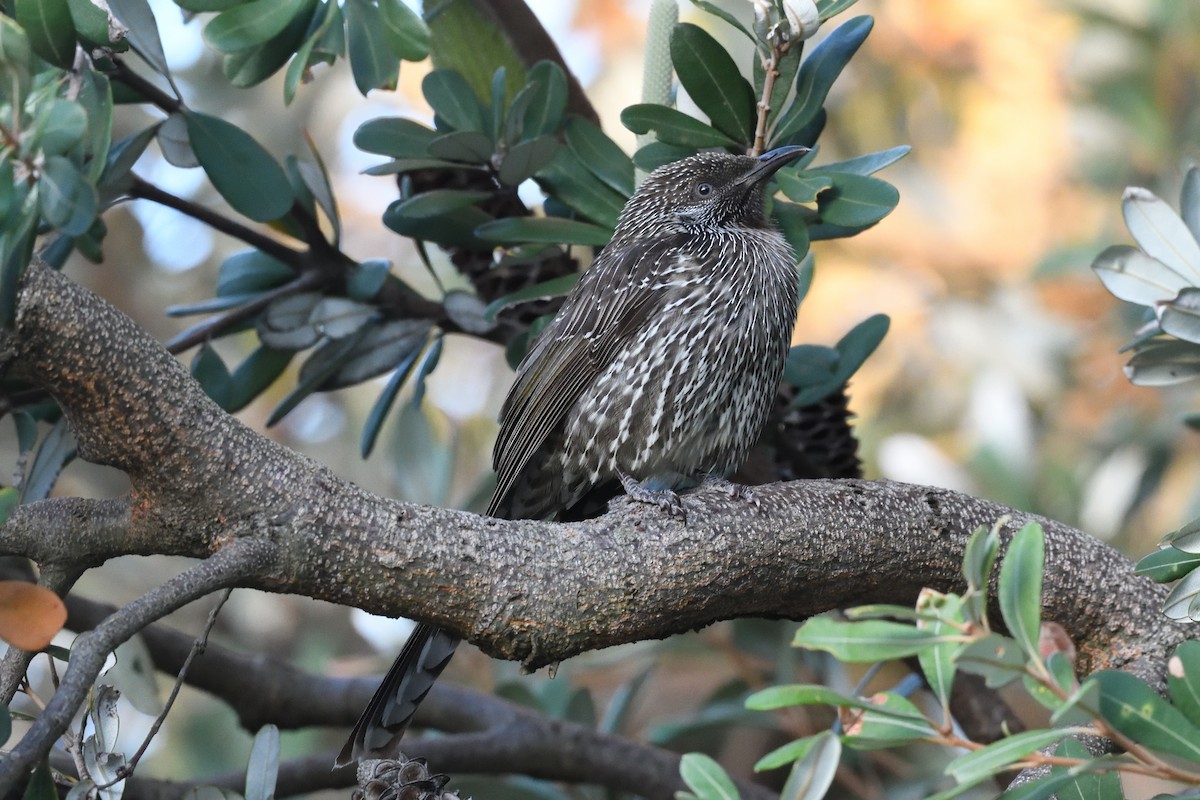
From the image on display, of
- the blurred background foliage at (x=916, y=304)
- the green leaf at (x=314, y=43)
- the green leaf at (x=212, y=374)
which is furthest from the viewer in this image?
the blurred background foliage at (x=916, y=304)

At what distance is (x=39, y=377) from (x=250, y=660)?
1835 mm

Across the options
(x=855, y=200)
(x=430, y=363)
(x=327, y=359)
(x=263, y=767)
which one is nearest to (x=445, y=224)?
(x=430, y=363)

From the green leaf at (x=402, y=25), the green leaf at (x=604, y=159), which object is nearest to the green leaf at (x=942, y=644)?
the green leaf at (x=402, y=25)

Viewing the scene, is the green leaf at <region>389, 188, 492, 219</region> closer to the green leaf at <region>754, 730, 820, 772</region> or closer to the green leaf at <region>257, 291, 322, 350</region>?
the green leaf at <region>257, 291, 322, 350</region>

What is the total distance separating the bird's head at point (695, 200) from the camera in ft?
12.3

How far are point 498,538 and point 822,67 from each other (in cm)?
135

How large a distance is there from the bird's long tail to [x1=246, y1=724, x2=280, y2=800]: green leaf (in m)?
0.66

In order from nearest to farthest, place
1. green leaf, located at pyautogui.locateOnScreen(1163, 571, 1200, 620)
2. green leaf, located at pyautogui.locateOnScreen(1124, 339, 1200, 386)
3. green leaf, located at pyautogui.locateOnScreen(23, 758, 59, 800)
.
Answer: green leaf, located at pyautogui.locateOnScreen(23, 758, 59, 800)
green leaf, located at pyautogui.locateOnScreen(1163, 571, 1200, 620)
green leaf, located at pyautogui.locateOnScreen(1124, 339, 1200, 386)

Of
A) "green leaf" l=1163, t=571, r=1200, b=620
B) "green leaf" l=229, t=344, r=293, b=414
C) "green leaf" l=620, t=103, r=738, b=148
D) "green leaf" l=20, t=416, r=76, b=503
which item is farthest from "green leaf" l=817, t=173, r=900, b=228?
"green leaf" l=20, t=416, r=76, b=503

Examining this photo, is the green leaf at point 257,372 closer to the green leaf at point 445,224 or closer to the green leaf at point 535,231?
A: the green leaf at point 445,224

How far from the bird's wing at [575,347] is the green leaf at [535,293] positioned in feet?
0.37

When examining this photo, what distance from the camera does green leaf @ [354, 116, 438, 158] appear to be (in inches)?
118

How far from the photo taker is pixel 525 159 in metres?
3.03

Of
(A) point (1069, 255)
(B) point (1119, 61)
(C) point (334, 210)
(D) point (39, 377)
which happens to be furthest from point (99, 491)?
(B) point (1119, 61)
